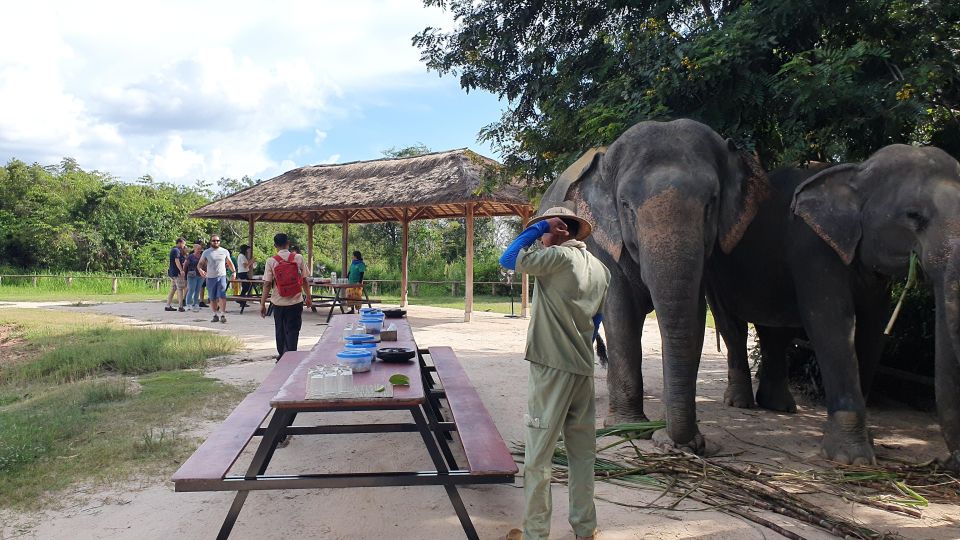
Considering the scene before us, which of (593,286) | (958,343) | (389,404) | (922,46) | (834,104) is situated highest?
(922,46)

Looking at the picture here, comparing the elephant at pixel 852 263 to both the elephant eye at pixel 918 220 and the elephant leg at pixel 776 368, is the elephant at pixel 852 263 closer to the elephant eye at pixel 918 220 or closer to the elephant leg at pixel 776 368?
the elephant eye at pixel 918 220

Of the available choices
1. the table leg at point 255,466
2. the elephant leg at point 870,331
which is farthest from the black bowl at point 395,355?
the elephant leg at point 870,331

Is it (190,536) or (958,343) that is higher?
(958,343)

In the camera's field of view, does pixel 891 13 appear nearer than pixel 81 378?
Yes

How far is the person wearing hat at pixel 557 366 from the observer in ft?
10.4

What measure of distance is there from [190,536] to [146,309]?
48.7 ft

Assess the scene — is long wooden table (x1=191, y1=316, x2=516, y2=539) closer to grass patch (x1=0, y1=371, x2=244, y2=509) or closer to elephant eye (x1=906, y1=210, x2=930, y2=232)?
grass patch (x1=0, y1=371, x2=244, y2=509)

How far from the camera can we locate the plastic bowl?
12.8 ft

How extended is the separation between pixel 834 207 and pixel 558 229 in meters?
2.56

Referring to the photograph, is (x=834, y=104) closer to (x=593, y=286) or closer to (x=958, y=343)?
(x=958, y=343)

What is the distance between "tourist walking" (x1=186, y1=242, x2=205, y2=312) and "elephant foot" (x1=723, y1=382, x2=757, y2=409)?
1205 centimetres

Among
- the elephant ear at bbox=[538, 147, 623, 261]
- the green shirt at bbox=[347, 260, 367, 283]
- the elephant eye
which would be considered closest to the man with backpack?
the elephant ear at bbox=[538, 147, 623, 261]

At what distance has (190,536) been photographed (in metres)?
3.40

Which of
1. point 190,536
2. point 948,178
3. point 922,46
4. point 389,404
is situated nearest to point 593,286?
point 389,404
